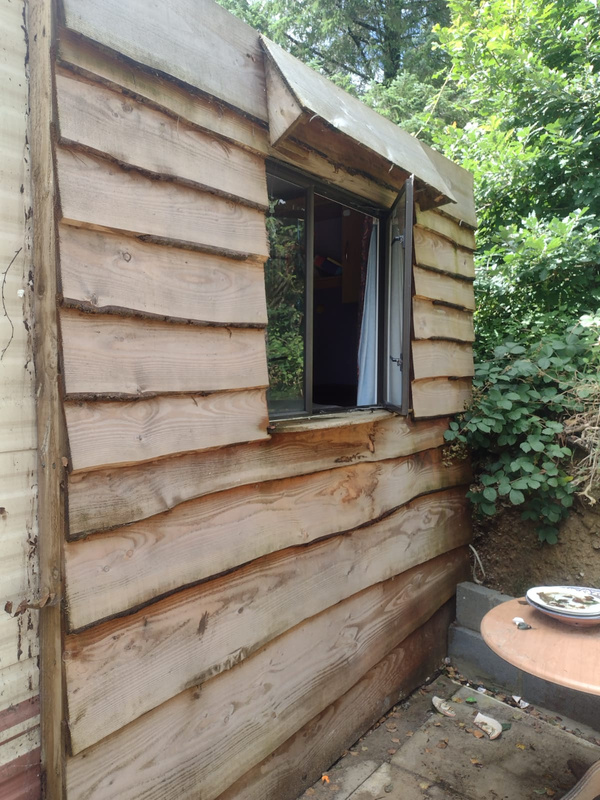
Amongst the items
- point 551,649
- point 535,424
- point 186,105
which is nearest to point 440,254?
point 535,424

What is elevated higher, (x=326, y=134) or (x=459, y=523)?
(x=326, y=134)

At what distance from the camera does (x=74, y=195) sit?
143 cm

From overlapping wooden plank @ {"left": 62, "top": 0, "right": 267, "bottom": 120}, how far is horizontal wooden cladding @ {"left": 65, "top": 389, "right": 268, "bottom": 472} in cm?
106

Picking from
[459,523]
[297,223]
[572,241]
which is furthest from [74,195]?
[572,241]

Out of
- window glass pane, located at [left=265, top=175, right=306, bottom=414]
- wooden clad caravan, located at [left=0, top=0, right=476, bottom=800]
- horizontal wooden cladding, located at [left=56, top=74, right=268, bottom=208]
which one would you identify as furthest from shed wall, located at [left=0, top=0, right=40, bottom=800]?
window glass pane, located at [left=265, top=175, right=306, bottom=414]

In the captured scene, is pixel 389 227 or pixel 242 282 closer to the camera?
pixel 242 282

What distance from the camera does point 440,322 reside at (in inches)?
130

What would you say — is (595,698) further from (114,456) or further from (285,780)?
(114,456)

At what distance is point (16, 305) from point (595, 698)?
3401 millimetres

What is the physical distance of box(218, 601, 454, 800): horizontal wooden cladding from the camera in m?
2.17

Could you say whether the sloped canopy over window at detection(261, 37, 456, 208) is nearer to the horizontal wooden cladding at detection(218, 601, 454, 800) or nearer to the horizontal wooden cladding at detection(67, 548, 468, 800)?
the horizontal wooden cladding at detection(67, 548, 468, 800)

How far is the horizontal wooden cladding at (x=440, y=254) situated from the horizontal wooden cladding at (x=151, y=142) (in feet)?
4.39

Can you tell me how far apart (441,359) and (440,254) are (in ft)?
2.24

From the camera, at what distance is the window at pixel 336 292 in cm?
237
